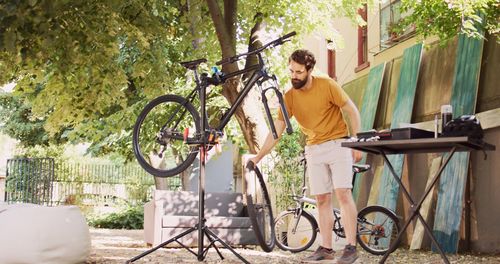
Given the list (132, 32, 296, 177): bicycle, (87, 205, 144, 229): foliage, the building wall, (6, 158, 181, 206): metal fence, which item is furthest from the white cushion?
(6, 158, 181, 206): metal fence

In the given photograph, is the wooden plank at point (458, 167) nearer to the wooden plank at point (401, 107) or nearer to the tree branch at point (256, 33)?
the wooden plank at point (401, 107)

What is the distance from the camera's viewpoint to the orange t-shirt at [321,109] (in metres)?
4.85

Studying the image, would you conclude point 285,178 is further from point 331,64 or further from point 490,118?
point 331,64

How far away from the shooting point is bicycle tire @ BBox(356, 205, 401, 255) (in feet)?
24.6

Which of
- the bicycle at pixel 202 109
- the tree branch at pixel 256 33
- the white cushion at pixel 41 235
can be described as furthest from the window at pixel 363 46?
the white cushion at pixel 41 235

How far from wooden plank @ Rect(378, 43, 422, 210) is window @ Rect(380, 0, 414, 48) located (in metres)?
2.26

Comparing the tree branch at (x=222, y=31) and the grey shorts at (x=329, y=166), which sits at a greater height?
the tree branch at (x=222, y=31)

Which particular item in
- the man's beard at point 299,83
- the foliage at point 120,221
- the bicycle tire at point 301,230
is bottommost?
the foliage at point 120,221

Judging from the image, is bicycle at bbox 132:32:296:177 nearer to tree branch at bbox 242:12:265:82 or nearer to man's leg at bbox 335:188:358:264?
man's leg at bbox 335:188:358:264

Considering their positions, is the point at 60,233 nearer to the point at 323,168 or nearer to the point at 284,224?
the point at 323,168

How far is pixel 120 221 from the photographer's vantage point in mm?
17078

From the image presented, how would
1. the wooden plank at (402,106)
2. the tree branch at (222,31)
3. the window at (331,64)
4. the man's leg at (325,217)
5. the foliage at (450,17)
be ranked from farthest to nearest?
the window at (331,64), the wooden plank at (402,106), the tree branch at (222,31), the foliage at (450,17), the man's leg at (325,217)

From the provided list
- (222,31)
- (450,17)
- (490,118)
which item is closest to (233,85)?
(222,31)

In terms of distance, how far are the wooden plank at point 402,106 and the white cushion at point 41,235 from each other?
464 cm
